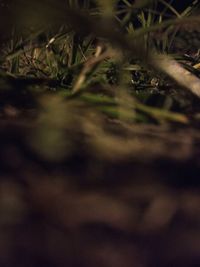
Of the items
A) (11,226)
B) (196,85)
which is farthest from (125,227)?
(196,85)

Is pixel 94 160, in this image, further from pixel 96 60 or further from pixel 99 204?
pixel 96 60

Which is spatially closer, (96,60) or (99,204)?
(99,204)

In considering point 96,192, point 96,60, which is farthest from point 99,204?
point 96,60

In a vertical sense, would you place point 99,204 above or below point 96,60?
below

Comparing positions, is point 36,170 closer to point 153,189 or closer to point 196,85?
point 153,189

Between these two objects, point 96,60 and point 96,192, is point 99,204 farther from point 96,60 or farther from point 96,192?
point 96,60

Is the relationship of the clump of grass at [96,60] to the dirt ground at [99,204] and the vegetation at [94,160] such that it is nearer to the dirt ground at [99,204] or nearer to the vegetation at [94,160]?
the vegetation at [94,160]

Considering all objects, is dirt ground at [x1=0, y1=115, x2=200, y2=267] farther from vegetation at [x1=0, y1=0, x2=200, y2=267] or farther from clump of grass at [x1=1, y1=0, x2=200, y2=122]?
clump of grass at [x1=1, y1=0, x2=200, y2=122]

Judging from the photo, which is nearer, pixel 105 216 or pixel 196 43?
pixel 105 216

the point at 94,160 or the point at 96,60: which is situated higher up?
the point at 96,60

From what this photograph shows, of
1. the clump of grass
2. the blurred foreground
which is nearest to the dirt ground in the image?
the blurred foreground
